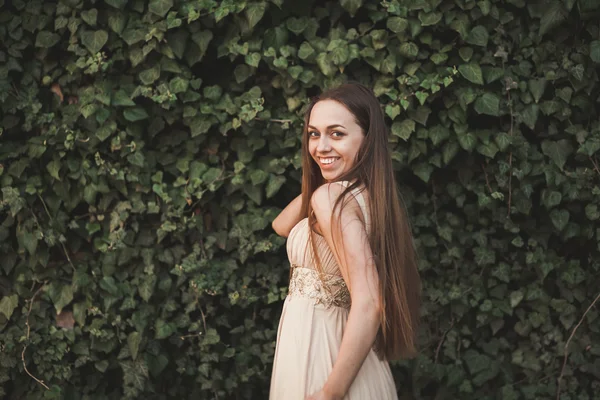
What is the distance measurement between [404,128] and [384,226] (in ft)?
4.30

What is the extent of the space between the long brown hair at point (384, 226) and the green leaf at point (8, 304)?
6.30 ft

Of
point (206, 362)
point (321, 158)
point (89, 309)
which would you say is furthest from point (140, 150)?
point (321, 158)

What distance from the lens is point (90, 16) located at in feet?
11.7

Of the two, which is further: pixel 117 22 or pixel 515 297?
pixel 515 297

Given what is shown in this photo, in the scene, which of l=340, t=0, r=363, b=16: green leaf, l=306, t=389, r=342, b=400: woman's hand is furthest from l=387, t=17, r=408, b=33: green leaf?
l=306, t=389, r=342, b=400: woman's hand

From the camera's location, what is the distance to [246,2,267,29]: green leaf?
138 inches

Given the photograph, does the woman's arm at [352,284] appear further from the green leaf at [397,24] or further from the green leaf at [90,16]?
the green leaf at [90,16]

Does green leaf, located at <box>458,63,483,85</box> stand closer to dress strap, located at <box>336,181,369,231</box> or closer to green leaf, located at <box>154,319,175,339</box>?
dress strap, located at <box>336,181,369,231</box>

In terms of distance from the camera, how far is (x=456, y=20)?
3.51 m

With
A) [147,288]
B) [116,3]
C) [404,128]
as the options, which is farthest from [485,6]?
[147,288]

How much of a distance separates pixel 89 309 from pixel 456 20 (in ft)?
7.46

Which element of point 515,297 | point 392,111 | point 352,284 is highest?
point 392,111

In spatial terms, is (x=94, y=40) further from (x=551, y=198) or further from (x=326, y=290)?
(x=551, y=198)

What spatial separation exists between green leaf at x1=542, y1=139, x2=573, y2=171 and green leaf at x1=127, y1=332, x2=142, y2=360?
2.19 metres
